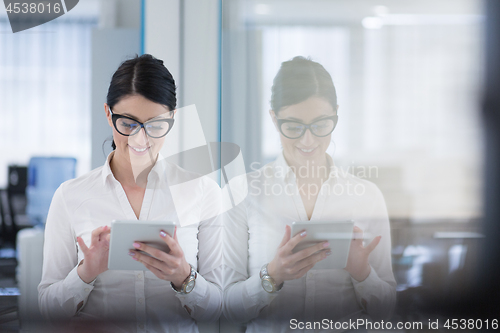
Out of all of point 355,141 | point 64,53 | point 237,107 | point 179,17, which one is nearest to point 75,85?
point 64,53

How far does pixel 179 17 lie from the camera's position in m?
1.44

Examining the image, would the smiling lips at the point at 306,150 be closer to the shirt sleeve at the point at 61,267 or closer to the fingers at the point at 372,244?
the fingers at the point at 372,244

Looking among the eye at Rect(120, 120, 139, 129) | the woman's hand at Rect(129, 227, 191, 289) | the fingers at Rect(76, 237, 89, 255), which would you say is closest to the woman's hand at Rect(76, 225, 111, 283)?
the fingers at Rect(76, 237, 89, 255)

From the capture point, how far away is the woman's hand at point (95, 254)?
4.25 ft

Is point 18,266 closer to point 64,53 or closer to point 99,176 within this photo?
point 99,176

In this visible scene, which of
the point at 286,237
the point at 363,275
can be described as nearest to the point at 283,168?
the point at 286,237

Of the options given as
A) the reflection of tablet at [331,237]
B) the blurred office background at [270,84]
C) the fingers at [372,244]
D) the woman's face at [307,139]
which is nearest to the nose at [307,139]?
the woman's face at [307,139]

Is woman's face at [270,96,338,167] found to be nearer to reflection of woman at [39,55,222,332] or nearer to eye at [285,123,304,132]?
eye at [285,123,304,132]

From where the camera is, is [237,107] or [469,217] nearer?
[237,107]

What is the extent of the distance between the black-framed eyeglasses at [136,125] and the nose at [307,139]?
49cm

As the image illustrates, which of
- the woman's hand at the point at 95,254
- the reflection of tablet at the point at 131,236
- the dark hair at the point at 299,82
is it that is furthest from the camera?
the dark hair at the point at 299,82

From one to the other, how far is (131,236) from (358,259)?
31.2 inches

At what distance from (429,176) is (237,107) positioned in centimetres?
79

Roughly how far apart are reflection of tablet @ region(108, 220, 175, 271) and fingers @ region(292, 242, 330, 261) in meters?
0.44
